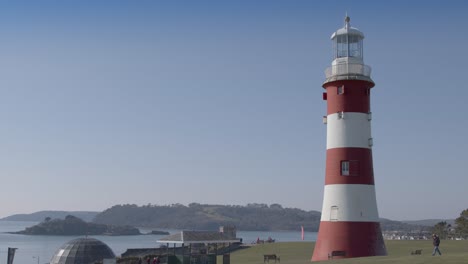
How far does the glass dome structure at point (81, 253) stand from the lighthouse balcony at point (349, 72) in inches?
654

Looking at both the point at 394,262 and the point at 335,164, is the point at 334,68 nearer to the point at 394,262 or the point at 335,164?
the point at 335,164

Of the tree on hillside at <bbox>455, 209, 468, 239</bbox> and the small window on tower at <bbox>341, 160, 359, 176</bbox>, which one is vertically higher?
the small window on tower at <bbox>341, 160, 359, 176</bbox>

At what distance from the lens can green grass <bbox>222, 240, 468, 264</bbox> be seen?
21922mm

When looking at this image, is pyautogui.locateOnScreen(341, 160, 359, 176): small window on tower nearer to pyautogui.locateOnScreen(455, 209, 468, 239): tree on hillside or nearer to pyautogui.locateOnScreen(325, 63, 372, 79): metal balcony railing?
pyautogui.locateOnScreen(325, 63, 372, 79): metal balcony railing

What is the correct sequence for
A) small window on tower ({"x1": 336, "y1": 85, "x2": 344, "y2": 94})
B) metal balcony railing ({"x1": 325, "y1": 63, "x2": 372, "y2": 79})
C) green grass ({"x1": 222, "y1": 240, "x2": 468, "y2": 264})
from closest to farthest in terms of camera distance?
green grass ({"x1": 222, "y1": 240, "x2": 468, "y2": 264})
small window on tower ({"x1": 336, "y1": 85, "x2": 344, "y2": 94})
metal balcony railing ({"x1": 325, "y1": 63, "x2": 372, "y2": 79})

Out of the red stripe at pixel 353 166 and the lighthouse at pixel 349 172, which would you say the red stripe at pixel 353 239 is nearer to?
the lighthouse at pixel 349 172

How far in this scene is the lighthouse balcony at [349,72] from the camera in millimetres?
27656

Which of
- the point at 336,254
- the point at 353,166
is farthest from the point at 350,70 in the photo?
the point at 336,254

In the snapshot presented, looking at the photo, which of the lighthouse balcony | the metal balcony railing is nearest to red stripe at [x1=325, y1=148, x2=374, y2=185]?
the lighthouse balcony

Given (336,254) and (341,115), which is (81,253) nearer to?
(336,254)

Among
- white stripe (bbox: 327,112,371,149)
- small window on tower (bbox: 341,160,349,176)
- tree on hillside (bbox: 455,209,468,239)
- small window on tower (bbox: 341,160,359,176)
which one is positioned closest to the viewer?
small window on tower (bbox: 341,160,359,176)

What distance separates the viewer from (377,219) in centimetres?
2723

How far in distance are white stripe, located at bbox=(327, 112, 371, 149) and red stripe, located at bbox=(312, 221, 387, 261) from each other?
3725 mm

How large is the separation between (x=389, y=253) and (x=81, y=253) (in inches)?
885
